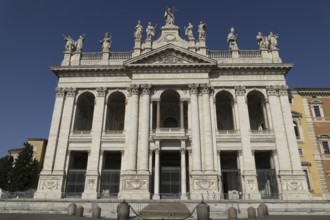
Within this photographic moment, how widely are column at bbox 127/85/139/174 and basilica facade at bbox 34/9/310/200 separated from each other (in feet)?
0.36

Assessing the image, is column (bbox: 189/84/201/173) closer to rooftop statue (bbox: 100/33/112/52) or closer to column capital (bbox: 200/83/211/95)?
column capital (bbox: 200/83/211/95)

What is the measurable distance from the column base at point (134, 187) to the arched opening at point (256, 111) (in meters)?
15.9

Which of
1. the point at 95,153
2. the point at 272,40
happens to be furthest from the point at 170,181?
the point at 272,40

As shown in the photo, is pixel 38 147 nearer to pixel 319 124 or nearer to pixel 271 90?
pixel 271 90

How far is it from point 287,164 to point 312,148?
8.30 metres

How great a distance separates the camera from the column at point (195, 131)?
27.9 m

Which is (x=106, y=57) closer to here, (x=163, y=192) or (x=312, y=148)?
(x=163, y=192)

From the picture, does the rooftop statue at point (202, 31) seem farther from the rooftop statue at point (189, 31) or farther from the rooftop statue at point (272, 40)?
the rooftop statue at point (272, 40)

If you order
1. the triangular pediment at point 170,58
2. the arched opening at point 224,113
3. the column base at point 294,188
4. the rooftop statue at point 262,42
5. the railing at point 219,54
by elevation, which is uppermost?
the rooftop statue at point 262,42

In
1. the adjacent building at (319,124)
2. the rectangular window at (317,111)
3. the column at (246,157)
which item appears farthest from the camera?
the rectangular window at (317,111)

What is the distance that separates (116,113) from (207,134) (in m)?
12.7

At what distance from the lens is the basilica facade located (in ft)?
90.5

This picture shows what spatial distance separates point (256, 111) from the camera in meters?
35.7

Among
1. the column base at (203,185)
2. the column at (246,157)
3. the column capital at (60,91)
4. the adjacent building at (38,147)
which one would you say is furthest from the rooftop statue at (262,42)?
the adjacent building at (38,147)
